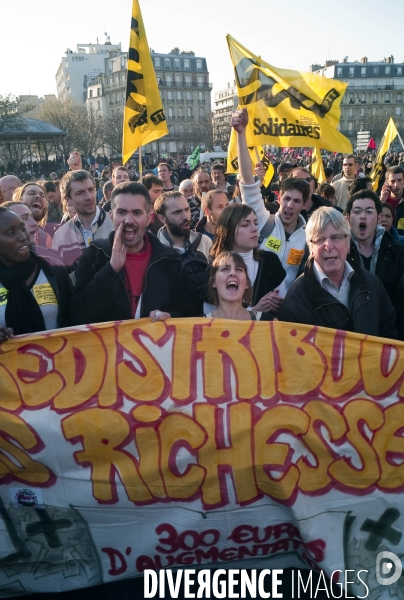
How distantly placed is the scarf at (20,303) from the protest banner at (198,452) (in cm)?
20

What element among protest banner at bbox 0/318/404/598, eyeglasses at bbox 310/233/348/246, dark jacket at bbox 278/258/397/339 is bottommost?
protest banner at bbox 0/318/404/598

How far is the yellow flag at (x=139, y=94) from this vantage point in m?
6.02

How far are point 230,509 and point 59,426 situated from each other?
0.94m

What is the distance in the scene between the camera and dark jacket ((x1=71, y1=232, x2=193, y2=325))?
3.16 m

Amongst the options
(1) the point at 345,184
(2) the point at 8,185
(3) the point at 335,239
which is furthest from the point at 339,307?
(1) the point at 345,184

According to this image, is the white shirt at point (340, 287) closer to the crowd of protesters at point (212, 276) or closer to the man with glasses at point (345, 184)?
the crowd of protesters at point (212, 276)

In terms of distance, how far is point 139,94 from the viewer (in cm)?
605

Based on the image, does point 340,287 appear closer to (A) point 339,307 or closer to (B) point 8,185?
(A) point 339,307

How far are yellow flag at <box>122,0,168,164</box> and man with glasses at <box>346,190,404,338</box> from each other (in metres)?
2.73

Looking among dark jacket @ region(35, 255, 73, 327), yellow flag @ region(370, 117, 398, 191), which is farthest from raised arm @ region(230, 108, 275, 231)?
yellow flag @ region(370, 117, 398, 191)

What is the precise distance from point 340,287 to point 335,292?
0.06 meters

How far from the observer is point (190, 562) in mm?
2877

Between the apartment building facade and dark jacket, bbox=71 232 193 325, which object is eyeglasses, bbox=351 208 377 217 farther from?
the apartment building facade

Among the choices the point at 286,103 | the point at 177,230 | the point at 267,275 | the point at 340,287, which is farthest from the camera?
the point at 286,103
